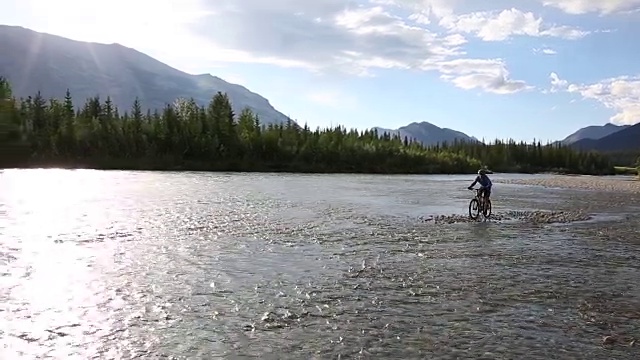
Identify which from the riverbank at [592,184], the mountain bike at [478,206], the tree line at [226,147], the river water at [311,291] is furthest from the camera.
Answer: the tree line at [226,147]

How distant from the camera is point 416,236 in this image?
29250 mm

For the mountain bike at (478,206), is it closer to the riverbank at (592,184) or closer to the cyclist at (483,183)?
the cyclist at (483,183)

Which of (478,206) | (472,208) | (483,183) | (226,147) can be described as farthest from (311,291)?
(226,147)

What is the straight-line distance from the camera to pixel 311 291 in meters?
A: 16.6

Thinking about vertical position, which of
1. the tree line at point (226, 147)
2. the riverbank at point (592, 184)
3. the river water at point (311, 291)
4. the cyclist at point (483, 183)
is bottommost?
the river water at point (311, 291)

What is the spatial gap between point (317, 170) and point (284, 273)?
13727 cm

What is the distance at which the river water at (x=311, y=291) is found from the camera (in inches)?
463

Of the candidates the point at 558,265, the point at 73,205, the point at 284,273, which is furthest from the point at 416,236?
the point at 73,205

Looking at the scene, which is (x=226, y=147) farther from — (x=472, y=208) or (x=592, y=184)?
(x=472, y=208)

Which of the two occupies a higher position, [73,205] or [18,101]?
[18,101]

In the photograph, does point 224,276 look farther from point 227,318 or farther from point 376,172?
point 376,172

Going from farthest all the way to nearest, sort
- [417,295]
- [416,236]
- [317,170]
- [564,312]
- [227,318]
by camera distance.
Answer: [317,170] < [416,236] < [417,295] < [564,312] < [227,318]

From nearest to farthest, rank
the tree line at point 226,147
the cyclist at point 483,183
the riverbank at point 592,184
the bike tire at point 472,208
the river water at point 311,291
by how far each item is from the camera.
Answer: the river water at point 311,291 → the cyclist at point 483,183 → the bike tire at point 472,208 → the riverbank at point 592,184 → the tree line at point 226,147

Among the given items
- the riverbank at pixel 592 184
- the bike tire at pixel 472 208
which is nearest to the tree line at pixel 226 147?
the riverbank at pixel 592 184
